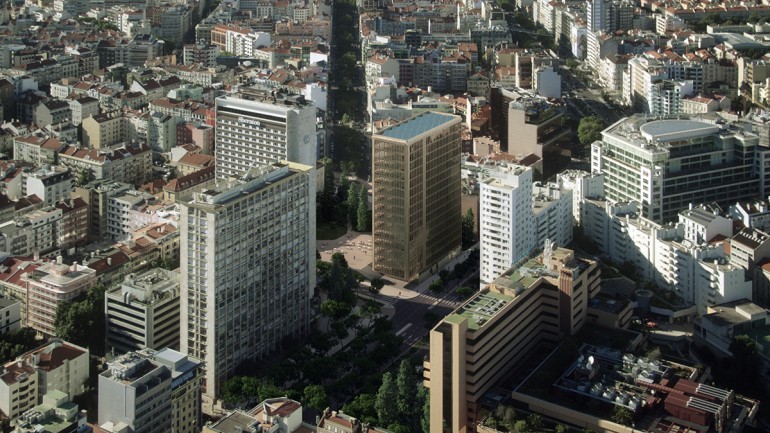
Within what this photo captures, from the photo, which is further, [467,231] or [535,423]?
[467,231]

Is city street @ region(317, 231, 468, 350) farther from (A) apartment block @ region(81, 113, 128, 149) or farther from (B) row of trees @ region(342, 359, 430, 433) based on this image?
(A) apartment block @ region(81, 113, 128, 149)

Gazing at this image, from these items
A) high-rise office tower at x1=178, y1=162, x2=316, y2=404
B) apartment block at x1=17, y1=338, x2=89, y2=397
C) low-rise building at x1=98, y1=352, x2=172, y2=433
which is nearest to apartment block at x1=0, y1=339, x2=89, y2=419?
apartment block at x1=17, y1=338, x2=89, y2=397

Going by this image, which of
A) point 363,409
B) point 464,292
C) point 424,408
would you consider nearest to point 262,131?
point 464,292

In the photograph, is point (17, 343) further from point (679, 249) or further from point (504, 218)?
point (679, 249)

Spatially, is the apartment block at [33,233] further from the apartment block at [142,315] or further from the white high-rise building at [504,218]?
the white high-rise building at [504,218]

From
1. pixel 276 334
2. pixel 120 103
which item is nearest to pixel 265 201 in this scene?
pixel 276 334

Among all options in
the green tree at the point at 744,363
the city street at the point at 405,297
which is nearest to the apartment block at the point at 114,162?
the city street at the point at 405,297
